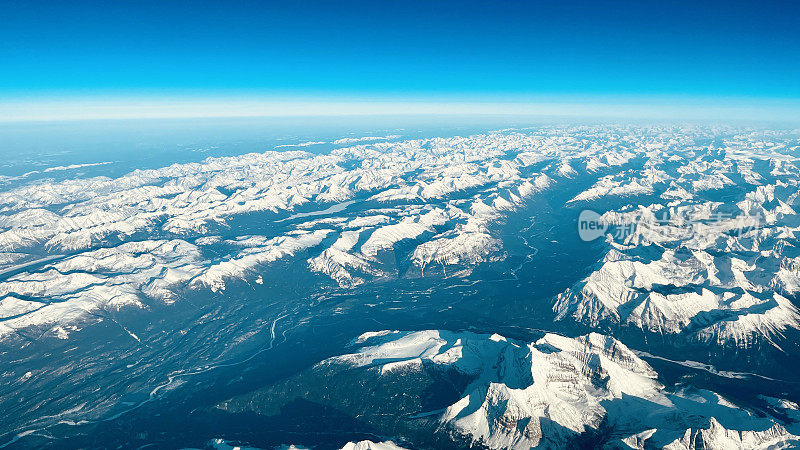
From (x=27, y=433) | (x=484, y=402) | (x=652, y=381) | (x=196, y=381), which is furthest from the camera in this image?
(x=196, y=381)

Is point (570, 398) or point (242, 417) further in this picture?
point (242, 417)

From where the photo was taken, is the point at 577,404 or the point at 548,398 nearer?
the point at 548,398

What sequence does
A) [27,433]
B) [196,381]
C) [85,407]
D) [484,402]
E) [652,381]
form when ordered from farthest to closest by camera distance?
[196,381], [85,407], [27,433], [652,381], [484,402]

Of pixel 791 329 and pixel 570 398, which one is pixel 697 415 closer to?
pixel 570 398

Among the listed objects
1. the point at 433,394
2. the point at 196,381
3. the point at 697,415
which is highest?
the point at 697,415

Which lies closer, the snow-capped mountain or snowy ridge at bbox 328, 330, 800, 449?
snowy ridge at bbox 328, 330, 800, 449

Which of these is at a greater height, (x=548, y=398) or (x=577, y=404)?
(x=548, y=398)

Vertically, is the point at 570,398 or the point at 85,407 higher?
the point at 570,398

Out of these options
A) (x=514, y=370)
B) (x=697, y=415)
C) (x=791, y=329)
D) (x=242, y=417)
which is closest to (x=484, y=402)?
(x=514, y=370)

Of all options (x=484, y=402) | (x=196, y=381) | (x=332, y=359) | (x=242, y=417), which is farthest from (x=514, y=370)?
(x=196, y=381)

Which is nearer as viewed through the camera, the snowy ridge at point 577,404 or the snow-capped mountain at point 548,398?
the snowy ridge at point 577,404
